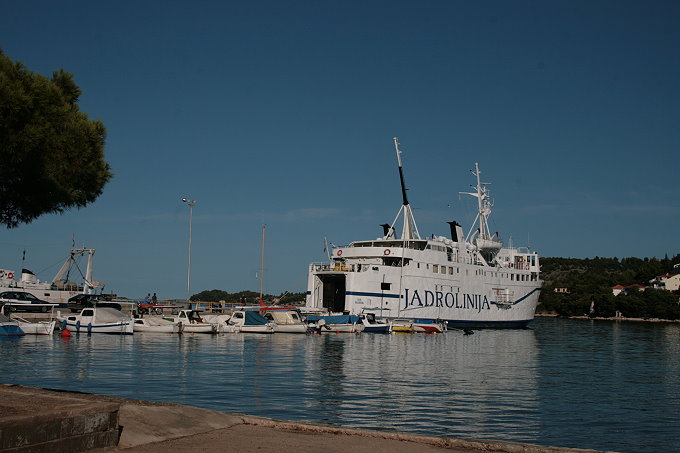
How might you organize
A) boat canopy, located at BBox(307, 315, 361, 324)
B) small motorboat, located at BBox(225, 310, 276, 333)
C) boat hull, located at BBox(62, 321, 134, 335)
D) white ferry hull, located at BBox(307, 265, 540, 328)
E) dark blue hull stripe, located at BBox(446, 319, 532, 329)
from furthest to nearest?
dark blue hull stripe, located at BBox(446, 319, 532, 329)
white ferry hull, located at BBox(307, 265, 540, 328)
boat canopy, located at BBox(307, 315, 361, 324)
small motorboat, located at BBox(225, 310, 276, 333)
boat hull, located at BBox(62, 321, 134, 335)

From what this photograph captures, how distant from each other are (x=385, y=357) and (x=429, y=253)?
101ft

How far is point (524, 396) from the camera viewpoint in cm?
2150

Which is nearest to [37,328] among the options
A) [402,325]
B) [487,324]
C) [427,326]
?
[402,325]

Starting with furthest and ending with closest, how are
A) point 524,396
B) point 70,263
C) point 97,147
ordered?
point 70,263, point 524,396, point 97,147

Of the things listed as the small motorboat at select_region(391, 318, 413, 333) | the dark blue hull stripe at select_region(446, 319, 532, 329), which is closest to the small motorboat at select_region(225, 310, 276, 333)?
the small motorboat at select_region(391, 318, 413, 333)

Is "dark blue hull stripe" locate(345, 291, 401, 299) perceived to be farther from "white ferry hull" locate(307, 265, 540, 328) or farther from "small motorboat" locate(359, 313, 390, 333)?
"small motorboat" locate(359, 313, 390, 333)

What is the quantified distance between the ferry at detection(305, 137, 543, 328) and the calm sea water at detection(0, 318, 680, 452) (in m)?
19.4

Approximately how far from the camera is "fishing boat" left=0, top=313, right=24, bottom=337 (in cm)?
3847

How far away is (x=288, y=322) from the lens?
52.0 metres

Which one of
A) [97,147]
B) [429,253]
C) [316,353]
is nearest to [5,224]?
[97,147]

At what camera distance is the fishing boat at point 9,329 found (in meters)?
38.5

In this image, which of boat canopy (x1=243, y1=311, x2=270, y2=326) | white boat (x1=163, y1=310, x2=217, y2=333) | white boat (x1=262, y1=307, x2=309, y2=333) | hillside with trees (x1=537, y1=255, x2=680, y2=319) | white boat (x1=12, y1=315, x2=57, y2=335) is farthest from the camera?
hillside with trees (x1=537, y1=255, x2=680, y2=319)

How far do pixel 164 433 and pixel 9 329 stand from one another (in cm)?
3484

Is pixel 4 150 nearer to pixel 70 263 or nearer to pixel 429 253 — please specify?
pixel 429 253
